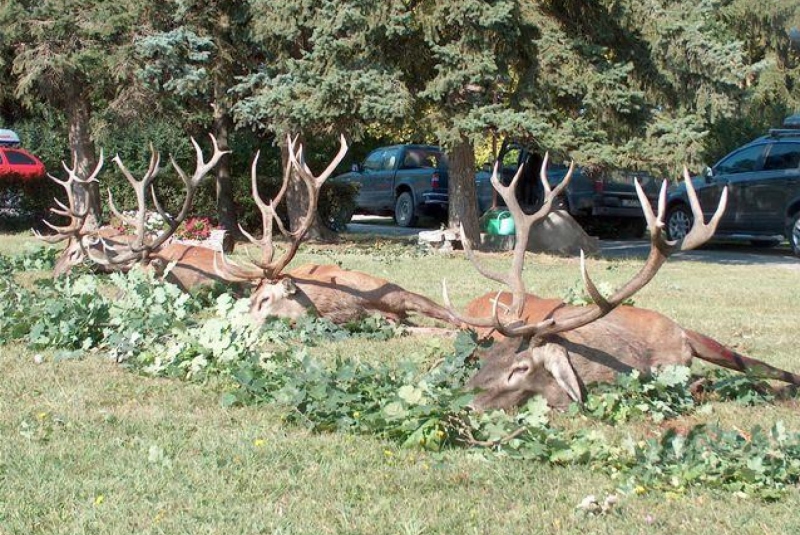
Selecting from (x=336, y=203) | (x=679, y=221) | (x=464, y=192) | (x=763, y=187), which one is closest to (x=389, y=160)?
(x=336, y=203)

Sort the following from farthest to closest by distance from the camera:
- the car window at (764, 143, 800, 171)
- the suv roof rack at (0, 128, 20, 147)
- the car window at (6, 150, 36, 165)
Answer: the suv roof rack at (0, 128, 20, 147)
the car window at (6, 150, 36, 165)
the car window at (764, 143, 800, 171)

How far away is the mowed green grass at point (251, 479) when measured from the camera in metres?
4.25

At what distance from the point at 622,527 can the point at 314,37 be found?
1284 centimetres

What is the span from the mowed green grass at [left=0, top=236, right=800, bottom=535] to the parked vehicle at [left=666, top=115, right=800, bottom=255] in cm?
1240

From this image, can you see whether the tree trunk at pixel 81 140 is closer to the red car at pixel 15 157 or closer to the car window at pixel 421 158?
the red car at pixel 15 157

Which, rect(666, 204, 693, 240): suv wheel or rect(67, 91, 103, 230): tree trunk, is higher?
rect(67, 91, 103, 230): tree trunk

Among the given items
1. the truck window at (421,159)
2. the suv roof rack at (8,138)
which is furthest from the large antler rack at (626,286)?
the suv roof rack at (8,138)

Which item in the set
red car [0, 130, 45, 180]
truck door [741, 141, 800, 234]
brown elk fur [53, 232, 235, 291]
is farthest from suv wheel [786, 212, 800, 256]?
red car [0, 130, 45, 180]

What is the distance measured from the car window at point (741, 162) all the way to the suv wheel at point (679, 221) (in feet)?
3.12

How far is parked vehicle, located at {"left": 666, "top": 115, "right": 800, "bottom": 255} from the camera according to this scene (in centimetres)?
1784

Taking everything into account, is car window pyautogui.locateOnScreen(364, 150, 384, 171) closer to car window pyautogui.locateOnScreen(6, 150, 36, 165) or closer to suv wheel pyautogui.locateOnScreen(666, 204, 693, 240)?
car window pyautogui.locateOnScreen(6, 150, 36, 165)

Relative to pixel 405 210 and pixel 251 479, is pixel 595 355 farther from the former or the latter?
pixel 405 210

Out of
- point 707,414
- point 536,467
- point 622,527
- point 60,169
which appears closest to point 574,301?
point 707,414

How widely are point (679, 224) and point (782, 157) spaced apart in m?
2.41
